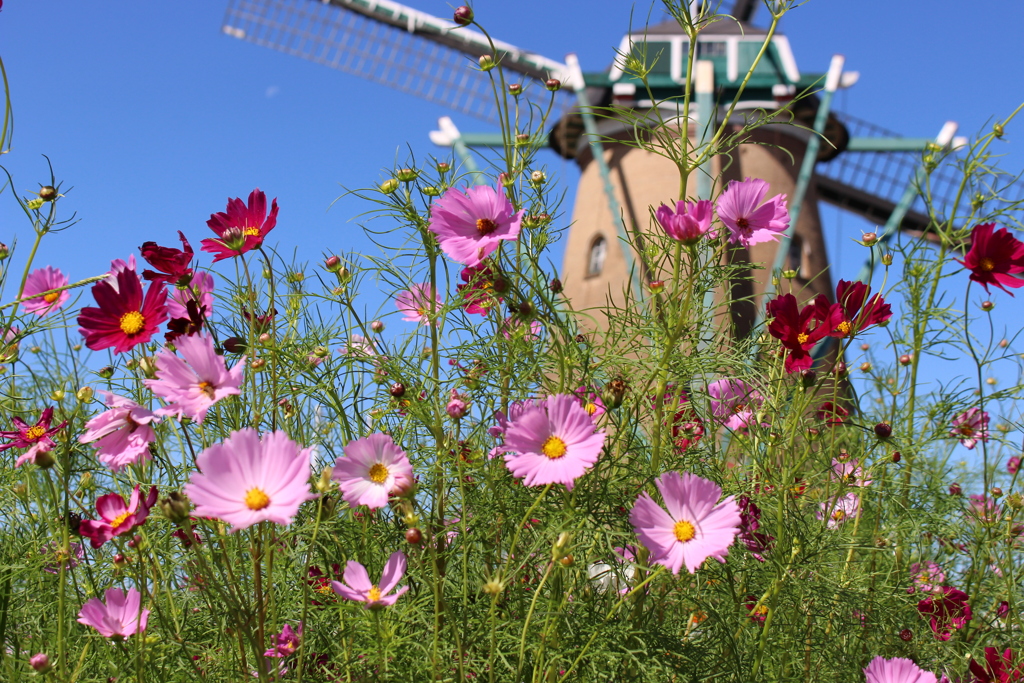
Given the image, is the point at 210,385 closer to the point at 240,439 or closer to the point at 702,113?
the point at 240,439

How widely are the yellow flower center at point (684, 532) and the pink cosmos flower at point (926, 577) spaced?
0.78 meters

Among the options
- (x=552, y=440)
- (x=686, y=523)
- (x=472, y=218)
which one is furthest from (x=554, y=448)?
(x=472, y=218)

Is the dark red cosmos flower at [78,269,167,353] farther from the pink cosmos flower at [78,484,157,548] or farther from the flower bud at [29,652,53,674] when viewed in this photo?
the flower bud at [29,652,53,674]

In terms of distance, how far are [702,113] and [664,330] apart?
5770mm

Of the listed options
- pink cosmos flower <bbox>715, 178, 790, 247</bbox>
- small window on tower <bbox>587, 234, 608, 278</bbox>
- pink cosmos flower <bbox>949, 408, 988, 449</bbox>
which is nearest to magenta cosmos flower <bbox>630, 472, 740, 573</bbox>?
pink cosmos flower <bbox>715, 178, 790, 247</bbox>

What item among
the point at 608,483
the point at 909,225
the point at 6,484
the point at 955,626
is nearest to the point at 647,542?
the point at 608,483

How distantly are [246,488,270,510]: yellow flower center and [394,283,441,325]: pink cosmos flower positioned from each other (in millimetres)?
371

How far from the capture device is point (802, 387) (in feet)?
3.10

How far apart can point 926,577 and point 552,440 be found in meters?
0.92

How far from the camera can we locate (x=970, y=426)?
4.80 feet

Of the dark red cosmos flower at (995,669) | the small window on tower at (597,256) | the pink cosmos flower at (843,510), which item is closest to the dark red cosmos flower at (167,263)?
A: the pink cosmos flower at (843,510)

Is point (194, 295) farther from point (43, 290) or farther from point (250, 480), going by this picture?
point (43, 290)

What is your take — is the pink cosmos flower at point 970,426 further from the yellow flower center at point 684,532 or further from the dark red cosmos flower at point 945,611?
the yellow flower center at point 684,532

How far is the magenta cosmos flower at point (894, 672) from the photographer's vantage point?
100 cm
